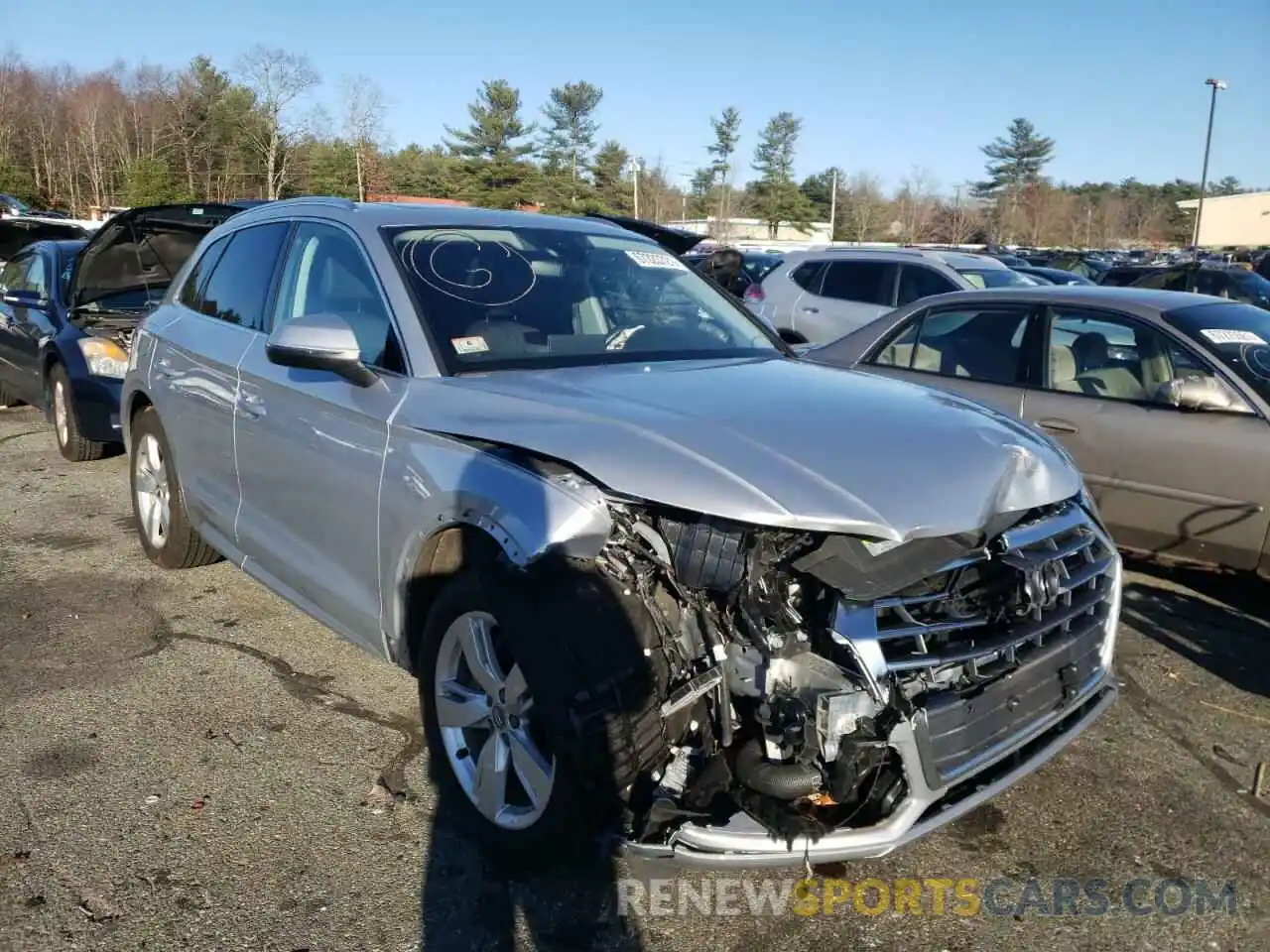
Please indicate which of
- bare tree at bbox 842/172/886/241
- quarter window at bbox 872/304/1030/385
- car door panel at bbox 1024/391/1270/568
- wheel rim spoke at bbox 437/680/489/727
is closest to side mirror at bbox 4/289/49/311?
quarter window at bbox 872/304/1030/385

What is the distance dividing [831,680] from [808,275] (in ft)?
34.1

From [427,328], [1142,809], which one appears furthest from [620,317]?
[1142,809]

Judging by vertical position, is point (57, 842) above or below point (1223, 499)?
below

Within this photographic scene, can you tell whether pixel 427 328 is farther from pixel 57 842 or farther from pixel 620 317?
pixel 57 842

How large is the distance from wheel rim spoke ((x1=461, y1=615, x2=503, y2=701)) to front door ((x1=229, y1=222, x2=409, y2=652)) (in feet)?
1.85

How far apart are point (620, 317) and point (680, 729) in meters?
1.81

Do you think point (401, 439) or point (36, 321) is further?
point (36, 321)

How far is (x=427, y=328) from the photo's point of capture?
11.0 feet

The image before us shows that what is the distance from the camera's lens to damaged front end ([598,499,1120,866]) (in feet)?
7.93

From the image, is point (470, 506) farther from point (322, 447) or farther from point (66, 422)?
point (66, 422)

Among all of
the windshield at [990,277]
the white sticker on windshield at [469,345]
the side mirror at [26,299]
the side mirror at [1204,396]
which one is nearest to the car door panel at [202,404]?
the white sticker on windshield at [469,345]

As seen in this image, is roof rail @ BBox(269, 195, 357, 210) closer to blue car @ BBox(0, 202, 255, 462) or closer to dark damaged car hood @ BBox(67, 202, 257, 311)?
blue car @ BBox(0, 202, 255, 462)

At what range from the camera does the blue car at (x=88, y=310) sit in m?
7.36

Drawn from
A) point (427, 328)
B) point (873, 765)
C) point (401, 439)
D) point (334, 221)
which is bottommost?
point (873, 765)
